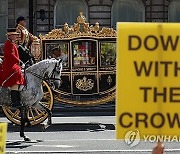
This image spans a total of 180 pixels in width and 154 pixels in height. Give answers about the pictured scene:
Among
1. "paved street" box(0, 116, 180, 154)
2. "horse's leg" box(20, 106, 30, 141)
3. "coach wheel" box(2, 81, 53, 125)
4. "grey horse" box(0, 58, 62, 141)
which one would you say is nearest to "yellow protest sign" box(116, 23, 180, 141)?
"paved street" box(0, 116, 180, 154)

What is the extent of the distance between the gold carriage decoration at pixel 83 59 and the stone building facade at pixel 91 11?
1433cm

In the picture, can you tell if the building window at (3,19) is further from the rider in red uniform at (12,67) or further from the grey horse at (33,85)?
the rider in red uniform at (12,67)

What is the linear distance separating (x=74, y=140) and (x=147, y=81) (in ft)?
25.4

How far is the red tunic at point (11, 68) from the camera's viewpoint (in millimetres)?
10961

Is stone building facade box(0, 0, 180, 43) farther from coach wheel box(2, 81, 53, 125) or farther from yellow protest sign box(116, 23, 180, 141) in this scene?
yellow protest sign box(116, 23, 180, 141)

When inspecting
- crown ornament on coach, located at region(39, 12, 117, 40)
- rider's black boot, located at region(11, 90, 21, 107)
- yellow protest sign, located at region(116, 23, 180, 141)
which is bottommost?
rider's black boot, located at region(11, 90, 21, 107)

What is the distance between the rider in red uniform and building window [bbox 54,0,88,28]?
19.1 metres

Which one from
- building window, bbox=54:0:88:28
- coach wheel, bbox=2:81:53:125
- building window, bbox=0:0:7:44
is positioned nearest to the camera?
coach wheel, bbox=2:81:53:125

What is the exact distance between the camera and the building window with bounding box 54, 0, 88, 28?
3062 centimetres

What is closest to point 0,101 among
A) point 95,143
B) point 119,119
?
point 95,143

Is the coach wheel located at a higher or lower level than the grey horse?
lower

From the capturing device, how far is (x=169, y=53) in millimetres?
4180

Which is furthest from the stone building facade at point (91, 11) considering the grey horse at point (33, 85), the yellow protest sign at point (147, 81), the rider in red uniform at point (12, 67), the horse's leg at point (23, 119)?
the yellow protest sign at point (147, 81)

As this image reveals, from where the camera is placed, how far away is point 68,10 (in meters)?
30.8
